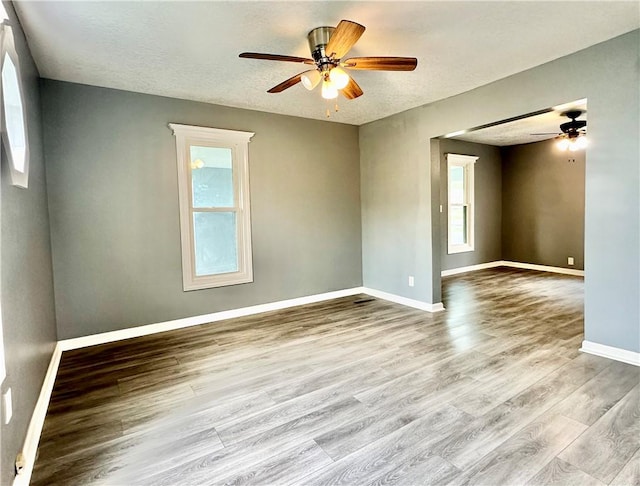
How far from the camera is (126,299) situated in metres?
3.69

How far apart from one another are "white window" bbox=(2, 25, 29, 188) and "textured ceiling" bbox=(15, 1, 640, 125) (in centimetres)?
60

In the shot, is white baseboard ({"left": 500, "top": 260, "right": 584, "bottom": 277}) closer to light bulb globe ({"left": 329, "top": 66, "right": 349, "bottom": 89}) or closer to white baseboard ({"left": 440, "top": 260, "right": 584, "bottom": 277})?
white baseboard ({"left": 440, "top": 260, "right": 584, "bottom": 277})

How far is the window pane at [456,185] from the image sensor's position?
275 inches

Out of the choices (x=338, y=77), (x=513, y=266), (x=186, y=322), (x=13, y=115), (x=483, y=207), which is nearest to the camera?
(x=13, y=115)

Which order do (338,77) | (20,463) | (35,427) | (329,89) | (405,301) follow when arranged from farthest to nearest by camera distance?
(405,301) → (329,89) → (338,77) → (35,427) → (20,463)

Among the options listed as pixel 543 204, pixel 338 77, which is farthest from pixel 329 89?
pixel 543 204

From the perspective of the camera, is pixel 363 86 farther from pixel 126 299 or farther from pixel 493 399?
pixel 126 299

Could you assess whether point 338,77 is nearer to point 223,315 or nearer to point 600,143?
point 600,143

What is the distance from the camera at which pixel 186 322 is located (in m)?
4.02

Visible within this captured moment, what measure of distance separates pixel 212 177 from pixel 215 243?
80cm

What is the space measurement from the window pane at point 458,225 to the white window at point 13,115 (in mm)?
6593

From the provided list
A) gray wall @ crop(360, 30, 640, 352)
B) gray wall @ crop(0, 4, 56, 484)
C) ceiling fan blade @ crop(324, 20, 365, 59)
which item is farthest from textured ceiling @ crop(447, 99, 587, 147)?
gray wall @ crop(0, 4, 56, 484)

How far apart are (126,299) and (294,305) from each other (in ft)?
6.74

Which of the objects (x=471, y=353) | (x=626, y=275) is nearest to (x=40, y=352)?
(x=471, y=353)
